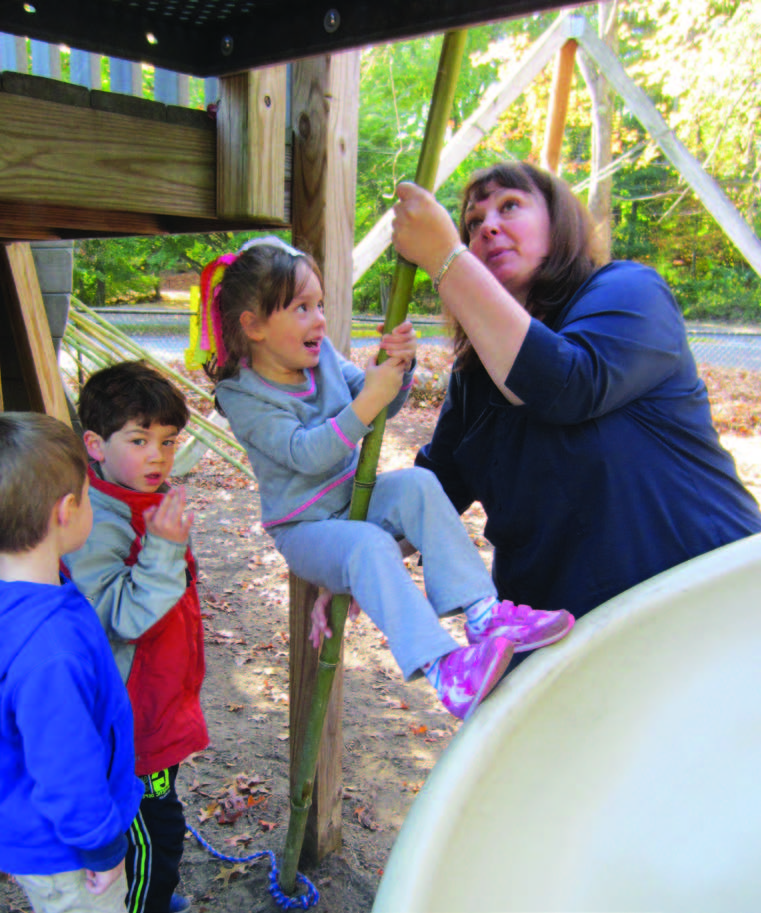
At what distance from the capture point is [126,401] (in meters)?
1.82

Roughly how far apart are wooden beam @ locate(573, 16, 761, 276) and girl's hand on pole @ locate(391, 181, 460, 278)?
661 cm

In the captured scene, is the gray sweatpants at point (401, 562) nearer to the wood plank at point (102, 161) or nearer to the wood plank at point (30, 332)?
the wood plank at point (102, 161)

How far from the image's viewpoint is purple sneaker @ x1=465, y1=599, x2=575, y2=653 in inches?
52.0

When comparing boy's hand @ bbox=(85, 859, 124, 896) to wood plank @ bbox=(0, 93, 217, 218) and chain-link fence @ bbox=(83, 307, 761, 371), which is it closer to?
wood plank @ bbox=(0, 93, 217, 218)

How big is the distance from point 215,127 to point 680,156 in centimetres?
701

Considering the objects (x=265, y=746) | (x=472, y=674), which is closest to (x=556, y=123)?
(x=265, y=746)

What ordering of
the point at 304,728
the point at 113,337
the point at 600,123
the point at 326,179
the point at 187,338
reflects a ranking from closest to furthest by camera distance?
1. the point at 326,179
2. the point at 304,728
3. the point at 113,337
4. the point at 600,123
5. the point at 187,338

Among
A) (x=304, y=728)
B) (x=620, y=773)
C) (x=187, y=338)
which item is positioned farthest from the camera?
(x=187, y=338)

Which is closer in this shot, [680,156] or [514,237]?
[514,237]

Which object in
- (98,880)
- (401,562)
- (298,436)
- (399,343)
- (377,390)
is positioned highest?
(399,343)

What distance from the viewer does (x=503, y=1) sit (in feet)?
4.30

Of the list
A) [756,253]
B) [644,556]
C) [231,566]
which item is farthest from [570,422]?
[756,253]

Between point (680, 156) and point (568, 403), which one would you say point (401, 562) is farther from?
point (680, 156)

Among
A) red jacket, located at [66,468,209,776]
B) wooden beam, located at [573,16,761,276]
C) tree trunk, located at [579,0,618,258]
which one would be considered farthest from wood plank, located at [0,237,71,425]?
tree trunk, located at [579,0,618,258]
